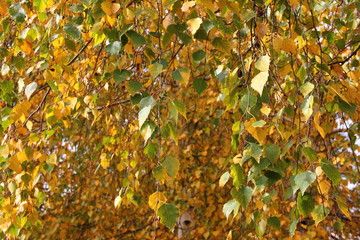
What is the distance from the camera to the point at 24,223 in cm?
142

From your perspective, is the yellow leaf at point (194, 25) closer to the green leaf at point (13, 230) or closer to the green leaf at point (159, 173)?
the green leaf at point (159, 173)

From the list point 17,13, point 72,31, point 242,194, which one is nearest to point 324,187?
point 242,194

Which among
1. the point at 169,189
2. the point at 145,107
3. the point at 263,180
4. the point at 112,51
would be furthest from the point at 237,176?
the point at 169,189

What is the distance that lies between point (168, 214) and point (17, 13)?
2.00 ft

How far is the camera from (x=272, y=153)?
0.89 metres

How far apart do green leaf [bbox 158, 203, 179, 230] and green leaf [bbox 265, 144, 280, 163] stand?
216 mm

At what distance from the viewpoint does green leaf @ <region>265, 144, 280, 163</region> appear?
0.89 metres

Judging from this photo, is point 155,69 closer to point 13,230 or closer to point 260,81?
point 260,81

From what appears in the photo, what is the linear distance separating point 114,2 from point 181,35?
17 cm

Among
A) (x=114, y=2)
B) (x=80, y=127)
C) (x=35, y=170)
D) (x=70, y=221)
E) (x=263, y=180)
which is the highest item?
(x=114, y=2)

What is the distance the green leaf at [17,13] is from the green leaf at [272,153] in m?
0.65

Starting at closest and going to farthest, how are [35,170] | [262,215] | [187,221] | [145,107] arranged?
[145,107]
[262,215]
[35,170]
[187,221]

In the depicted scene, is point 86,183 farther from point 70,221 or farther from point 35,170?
point 35,170

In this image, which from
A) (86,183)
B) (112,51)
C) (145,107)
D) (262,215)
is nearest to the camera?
(145,107)
